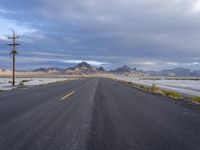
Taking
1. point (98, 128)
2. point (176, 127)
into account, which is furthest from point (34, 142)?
point (176, 127)

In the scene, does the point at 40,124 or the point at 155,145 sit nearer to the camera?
the point at 155,145

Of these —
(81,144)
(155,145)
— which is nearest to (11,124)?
(81,144)

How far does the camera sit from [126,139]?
788 centimetres

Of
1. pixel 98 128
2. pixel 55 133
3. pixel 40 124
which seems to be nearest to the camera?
pixel 55 133

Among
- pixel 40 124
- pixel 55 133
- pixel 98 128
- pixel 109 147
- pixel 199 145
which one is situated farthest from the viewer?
pixel 40 124

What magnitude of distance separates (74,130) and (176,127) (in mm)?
3076

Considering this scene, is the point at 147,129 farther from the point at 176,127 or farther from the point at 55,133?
the point at 55,133

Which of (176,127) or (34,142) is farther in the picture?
(176,127)

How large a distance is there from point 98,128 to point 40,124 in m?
1.81

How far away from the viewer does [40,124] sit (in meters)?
9.97

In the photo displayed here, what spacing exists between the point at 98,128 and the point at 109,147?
2437mm

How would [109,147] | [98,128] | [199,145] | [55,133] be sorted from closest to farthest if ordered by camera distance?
1. [109,147]
2. [199,145]
3. [55,133]
4. [98,128]

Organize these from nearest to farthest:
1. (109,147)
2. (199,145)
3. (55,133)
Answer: (109,147) < (199,145) < (55,133)

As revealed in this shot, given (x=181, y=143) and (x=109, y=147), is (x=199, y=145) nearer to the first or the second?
(x=181, y=143)
